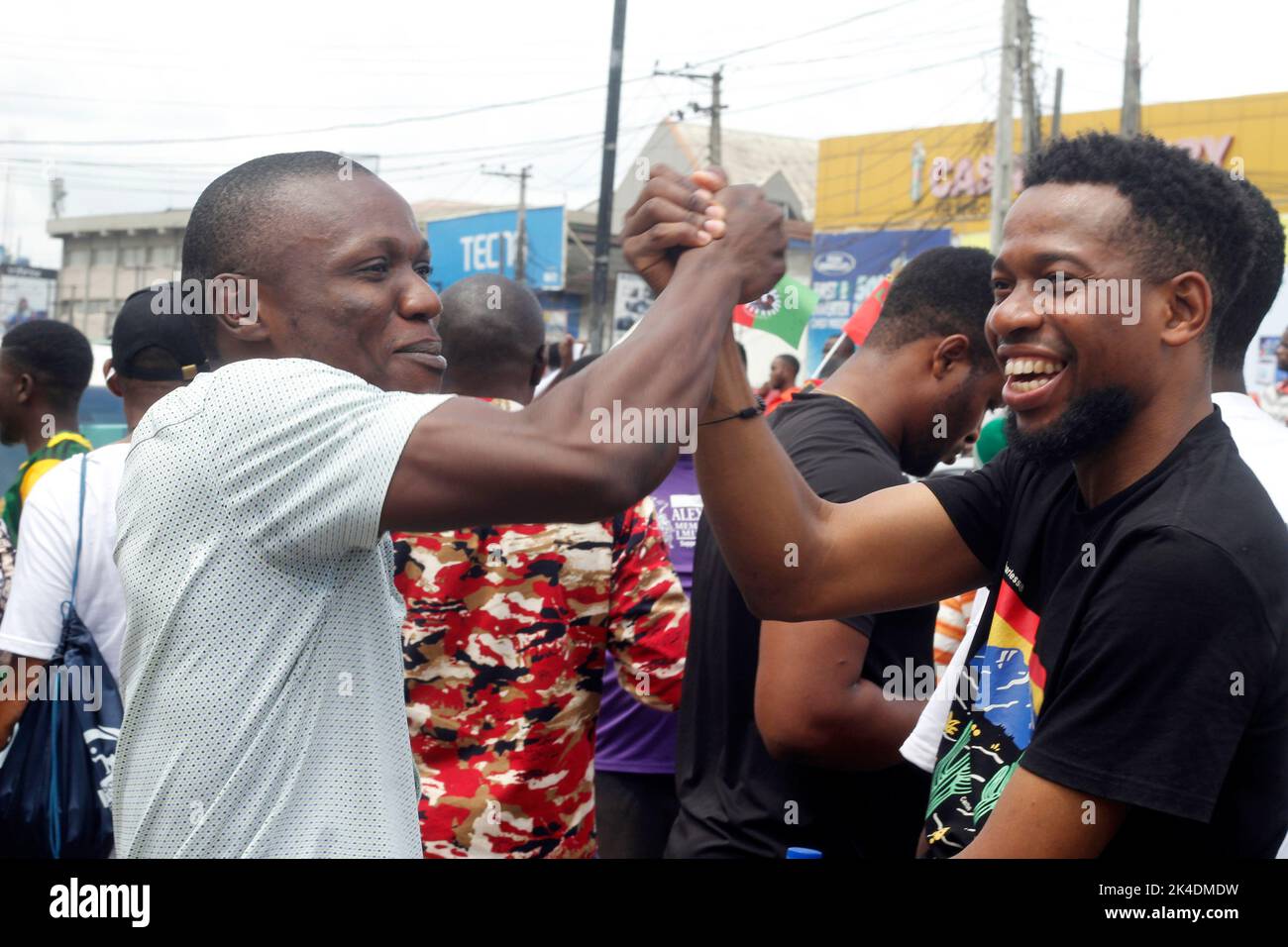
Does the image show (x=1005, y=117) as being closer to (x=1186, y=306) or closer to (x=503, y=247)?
(x=1186, y=306)

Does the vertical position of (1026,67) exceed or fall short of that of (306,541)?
it exceeds it

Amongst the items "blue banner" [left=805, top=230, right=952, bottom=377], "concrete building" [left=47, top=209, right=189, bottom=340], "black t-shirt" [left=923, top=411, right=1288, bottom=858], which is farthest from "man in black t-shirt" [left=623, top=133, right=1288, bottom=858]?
"concrete building" [left=47, top=209, right=189, bottom=340]

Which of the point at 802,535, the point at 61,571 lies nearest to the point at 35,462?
the point at 61,571

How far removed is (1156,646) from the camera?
1745 mm

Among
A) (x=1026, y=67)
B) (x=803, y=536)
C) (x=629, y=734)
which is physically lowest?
(x=629, y=734)

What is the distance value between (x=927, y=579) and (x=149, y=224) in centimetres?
5498

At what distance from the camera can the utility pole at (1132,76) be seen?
19.5 m

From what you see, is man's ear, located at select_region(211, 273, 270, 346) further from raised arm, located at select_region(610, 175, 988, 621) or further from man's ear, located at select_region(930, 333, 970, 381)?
man's ear, located at select_region(930, 333, 970, 381)

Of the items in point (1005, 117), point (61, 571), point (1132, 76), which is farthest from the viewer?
point (1132, 76)

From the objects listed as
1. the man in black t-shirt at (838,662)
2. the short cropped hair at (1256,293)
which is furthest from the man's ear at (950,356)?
the short cropped hair at (1256,293)

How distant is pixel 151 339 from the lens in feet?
12.4

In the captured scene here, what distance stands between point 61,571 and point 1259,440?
2.93 metres

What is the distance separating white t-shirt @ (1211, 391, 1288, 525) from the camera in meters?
2.59

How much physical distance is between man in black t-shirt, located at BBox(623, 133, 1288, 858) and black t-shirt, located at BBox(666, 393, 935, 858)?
560mm
